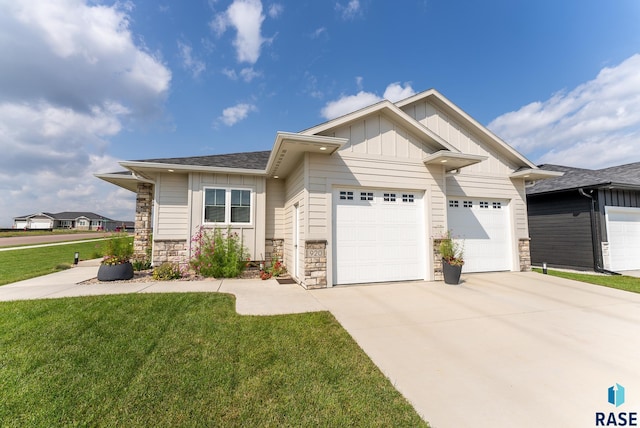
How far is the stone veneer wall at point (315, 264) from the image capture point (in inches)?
246

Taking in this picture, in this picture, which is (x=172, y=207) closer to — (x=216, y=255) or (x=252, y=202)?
(x=216, y=255)

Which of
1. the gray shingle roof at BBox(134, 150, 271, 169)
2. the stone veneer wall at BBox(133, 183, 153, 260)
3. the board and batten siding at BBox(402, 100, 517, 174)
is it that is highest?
the board and batten siding at BBox(402, 100, 517, 174)

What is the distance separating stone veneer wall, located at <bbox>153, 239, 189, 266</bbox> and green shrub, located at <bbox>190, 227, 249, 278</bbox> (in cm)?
42

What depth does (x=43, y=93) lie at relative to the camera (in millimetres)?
11477

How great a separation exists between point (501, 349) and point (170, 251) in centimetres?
884

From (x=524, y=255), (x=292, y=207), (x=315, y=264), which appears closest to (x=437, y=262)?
(x=315, y=264)

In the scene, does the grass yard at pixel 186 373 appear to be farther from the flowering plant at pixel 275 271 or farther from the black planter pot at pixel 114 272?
the flowering plant at pixel 275 271

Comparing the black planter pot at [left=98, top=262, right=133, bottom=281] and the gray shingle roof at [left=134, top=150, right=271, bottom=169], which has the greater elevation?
the gray shingle roof at [left=134, top=150, right=271, bottom=169]

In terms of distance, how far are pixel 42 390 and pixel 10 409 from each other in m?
0.23

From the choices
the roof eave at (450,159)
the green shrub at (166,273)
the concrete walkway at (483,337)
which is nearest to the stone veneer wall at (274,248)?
the concrete walkway at (483,337)

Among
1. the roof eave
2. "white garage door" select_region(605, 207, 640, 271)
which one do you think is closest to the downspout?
"white garage door" select_region(605, 207, 640, 271)

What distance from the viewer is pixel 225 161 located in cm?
905

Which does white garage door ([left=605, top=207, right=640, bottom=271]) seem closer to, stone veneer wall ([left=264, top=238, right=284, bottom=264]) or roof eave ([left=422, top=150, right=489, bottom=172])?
roof eave ([left=422, top=150, right=489, bottom=172])

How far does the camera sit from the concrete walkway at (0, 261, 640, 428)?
2.21m
